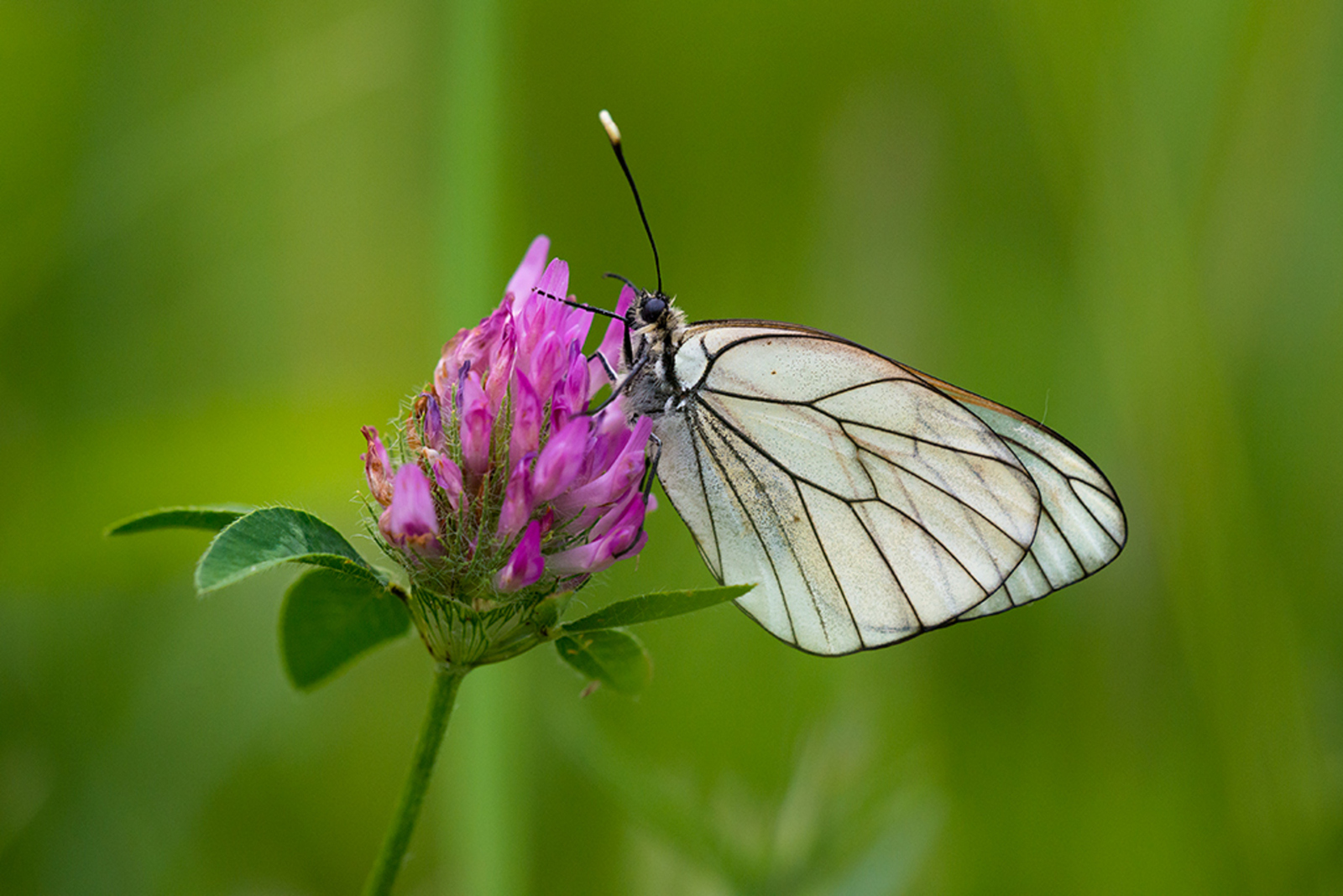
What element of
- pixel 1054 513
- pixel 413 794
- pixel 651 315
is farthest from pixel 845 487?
pixel 413 794

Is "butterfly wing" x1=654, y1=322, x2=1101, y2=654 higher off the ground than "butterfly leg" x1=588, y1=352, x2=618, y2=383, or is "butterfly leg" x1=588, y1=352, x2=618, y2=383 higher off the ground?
"butterfly leg" x1=588, y1=352, x2=618, y2=383

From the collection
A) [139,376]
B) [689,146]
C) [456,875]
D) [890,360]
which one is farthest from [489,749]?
[689,146]


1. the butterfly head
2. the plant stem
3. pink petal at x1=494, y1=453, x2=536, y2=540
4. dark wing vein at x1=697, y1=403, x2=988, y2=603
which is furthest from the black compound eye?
the plant stem

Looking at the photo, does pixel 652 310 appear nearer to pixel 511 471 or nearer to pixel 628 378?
pixel 628 378

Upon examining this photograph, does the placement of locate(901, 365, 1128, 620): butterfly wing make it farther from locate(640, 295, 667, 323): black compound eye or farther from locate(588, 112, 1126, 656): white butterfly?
locate(640, 295, 667, 323): black compound eye

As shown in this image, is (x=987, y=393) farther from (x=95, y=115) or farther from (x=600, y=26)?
(x=95, y=115)
